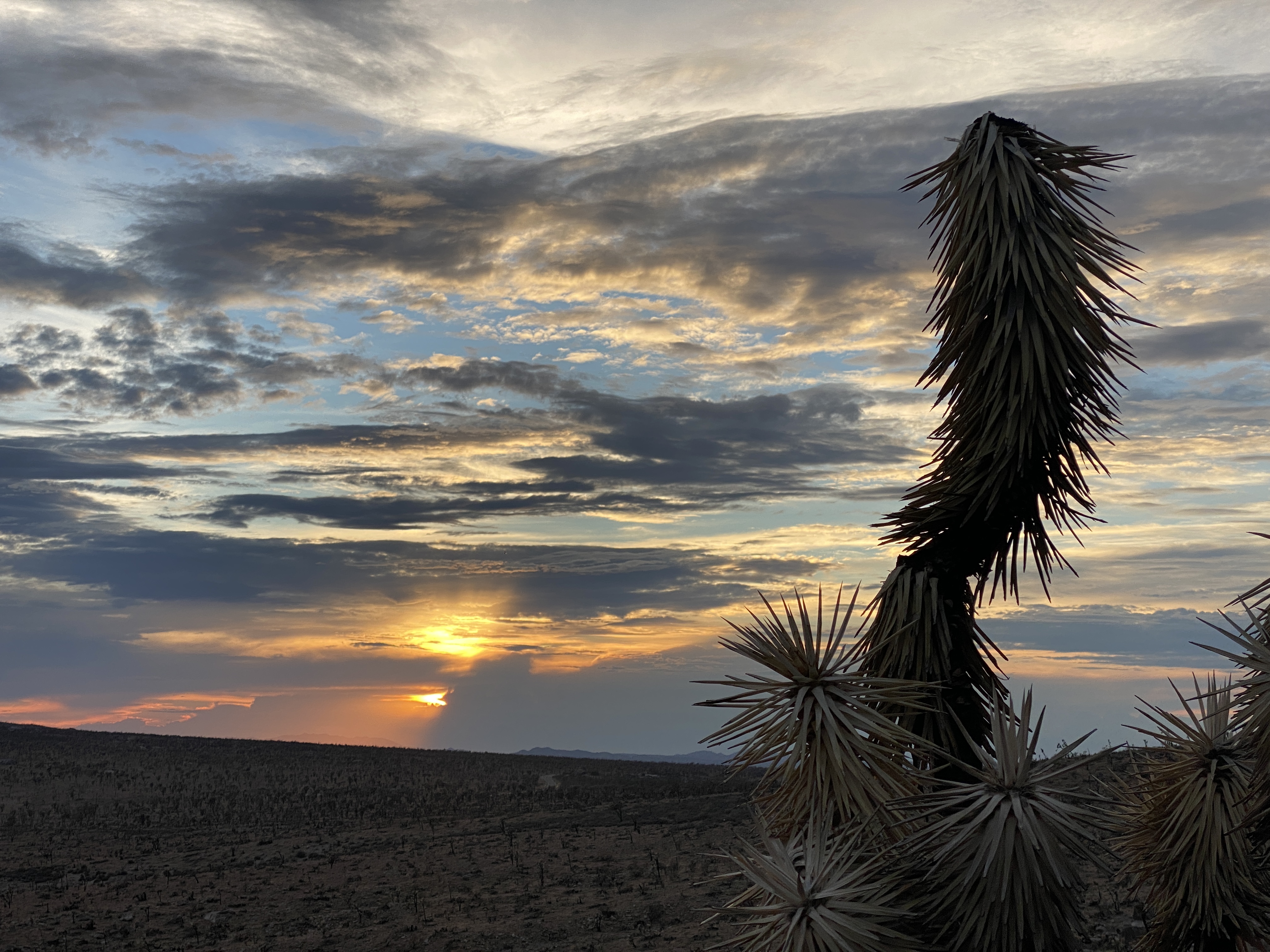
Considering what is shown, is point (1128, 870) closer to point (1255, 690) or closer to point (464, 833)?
point (1255, 690)

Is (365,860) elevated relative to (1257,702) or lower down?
lower down

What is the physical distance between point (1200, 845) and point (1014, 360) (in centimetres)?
340

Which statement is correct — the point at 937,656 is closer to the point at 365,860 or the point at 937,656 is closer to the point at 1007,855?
the point at 1007,855

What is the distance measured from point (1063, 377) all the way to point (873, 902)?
3.47 metres

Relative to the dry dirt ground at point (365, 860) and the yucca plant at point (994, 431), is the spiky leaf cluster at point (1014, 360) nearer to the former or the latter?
the yucca plant at point (994, 431)

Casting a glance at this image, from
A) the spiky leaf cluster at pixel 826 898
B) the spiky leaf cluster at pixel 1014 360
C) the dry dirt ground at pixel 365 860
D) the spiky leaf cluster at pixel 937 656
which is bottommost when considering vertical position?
the dry dirt ground at pixel 365 860

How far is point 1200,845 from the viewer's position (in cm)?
658

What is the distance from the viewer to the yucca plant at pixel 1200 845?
643cm

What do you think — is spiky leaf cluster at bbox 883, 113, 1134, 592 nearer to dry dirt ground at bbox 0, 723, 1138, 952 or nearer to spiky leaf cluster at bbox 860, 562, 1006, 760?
spiky leaf cluster at bbox 860, 562, 1006, 760

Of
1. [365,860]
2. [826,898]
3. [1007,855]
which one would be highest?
[1007,855]

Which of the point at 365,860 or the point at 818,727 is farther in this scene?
the point at 365,860

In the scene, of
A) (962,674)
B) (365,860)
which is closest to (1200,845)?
(962,674)

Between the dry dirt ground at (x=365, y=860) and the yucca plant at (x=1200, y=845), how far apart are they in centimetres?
135

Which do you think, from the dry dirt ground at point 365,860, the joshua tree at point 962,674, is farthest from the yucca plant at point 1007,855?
the dry dirt ground at point 365,860
